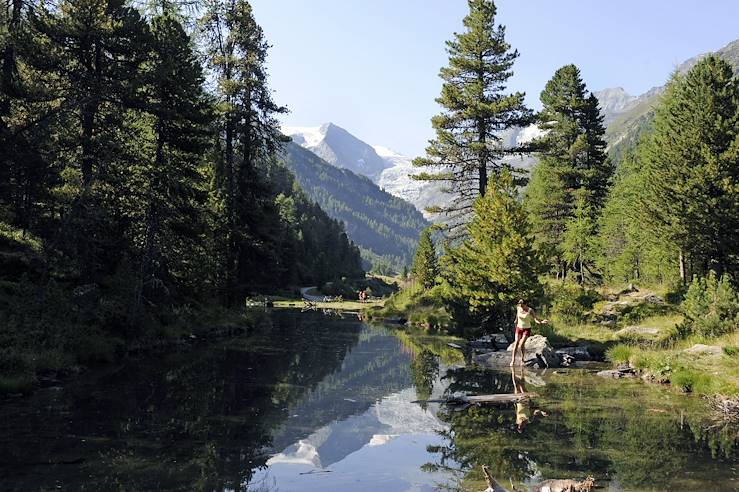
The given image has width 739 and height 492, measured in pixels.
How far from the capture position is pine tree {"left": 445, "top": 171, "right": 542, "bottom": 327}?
86.1 ft

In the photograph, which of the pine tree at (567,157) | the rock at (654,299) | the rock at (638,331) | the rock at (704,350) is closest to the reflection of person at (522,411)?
the rock at (704,350)

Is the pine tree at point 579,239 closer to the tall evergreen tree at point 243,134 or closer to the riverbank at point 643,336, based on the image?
the riverbank at point 643,336

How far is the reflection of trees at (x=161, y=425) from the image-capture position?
8.00 m

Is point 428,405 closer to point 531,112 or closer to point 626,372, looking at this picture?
point 626,372

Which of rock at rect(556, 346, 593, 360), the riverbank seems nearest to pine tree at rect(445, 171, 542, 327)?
the riverbank

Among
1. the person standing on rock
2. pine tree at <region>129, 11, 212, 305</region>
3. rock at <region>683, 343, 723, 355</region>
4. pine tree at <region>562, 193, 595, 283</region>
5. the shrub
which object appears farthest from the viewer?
pine tree at <region>562, 193, 595, 283</region>

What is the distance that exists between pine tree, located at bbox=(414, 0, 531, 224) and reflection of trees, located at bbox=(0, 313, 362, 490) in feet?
65.7

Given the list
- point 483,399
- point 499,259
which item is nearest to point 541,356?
point 499,259

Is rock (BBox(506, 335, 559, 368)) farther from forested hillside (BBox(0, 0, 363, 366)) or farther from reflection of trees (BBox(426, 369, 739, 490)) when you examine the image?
forested hillside (BBox(0, 0, 363, 366))

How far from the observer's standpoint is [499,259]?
26.4 meters

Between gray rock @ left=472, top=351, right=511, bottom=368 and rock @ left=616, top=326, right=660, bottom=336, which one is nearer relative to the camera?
gray rock @ left=472, top=351, right=511, bottom=368

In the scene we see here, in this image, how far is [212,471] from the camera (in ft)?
27.2

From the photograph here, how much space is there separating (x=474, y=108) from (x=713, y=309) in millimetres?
18774

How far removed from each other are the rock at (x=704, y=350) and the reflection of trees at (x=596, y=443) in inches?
195
